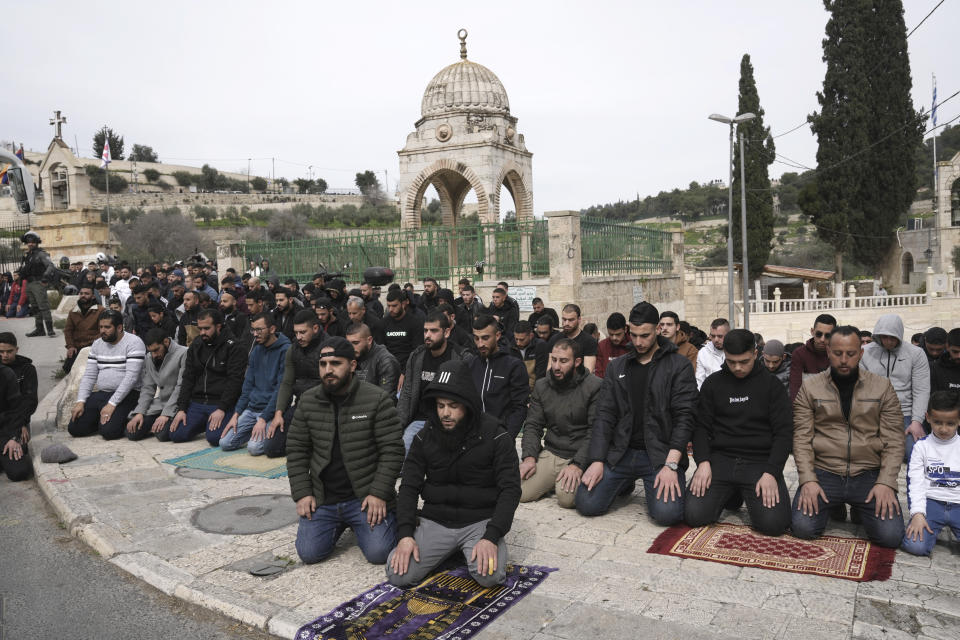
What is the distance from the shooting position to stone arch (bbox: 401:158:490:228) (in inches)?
787

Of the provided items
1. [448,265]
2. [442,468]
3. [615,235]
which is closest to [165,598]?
[442,468]

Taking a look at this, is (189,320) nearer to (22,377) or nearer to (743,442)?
(22,377)

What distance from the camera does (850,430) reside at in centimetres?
508

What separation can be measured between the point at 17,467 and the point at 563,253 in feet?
34.8

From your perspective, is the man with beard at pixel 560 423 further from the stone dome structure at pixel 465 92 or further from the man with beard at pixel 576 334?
the stone dome structure at pixel 465 92

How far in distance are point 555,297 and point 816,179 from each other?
2596 cm

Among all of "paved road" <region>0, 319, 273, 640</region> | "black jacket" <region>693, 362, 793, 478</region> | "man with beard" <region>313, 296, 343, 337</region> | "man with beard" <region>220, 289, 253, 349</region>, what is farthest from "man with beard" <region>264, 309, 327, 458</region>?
"black jacket" <region>693, 362, 793, 478</region>

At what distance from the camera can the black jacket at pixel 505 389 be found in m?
6.41

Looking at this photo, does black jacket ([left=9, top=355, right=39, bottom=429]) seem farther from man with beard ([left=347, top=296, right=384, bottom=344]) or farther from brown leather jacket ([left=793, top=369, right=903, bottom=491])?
brown leather jacket ([left=793, top=369, right=903, bottom=491])

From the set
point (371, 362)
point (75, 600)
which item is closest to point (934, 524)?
point (371, 362)

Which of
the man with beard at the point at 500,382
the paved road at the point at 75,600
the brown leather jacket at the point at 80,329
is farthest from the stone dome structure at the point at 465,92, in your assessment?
the paved road at the point at 75,600

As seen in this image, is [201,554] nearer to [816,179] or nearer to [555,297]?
[555,297]

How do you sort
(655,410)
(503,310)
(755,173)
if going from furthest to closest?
(755,173)
(503,310)
(655,410)

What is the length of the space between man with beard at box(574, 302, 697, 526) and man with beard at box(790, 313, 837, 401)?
2.14m
